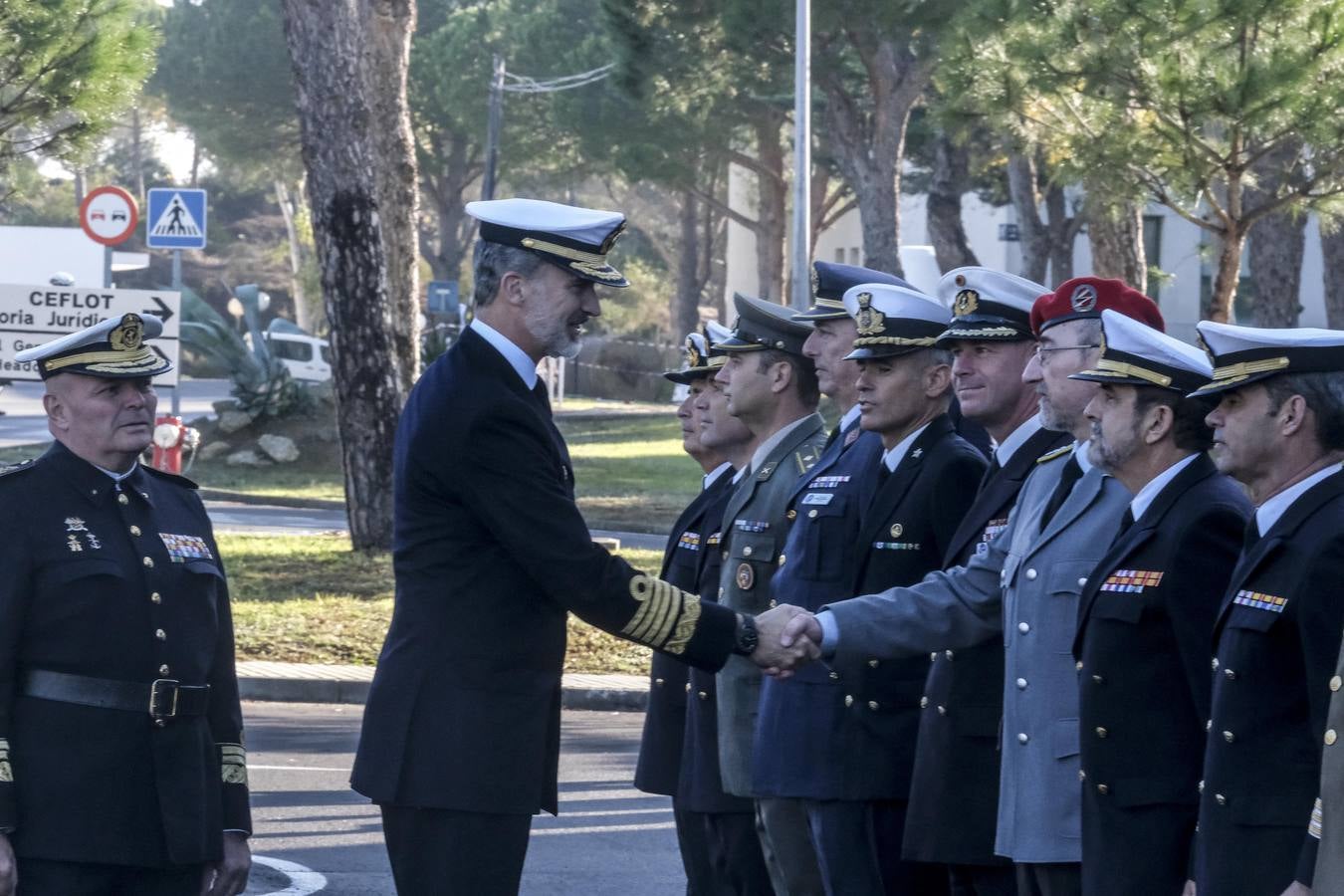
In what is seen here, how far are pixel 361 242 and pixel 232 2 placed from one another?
135 feet

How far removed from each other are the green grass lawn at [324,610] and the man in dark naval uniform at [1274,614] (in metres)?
8.19

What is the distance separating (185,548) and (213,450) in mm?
22907

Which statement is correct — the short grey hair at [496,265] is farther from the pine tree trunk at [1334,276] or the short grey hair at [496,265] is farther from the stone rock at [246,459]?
the pine tree trunk at [1334,276]

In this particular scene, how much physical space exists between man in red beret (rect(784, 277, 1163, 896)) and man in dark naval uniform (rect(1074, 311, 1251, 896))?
0.66ft

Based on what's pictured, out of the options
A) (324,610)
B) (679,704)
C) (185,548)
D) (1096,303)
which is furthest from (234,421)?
(1096,303)

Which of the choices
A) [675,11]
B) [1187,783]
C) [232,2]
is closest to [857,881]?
[1187,783]

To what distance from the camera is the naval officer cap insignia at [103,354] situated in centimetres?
462

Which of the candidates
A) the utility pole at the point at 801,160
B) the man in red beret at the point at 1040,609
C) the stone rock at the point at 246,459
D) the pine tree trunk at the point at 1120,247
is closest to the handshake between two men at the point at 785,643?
the man in red beret at the point at 1040,609

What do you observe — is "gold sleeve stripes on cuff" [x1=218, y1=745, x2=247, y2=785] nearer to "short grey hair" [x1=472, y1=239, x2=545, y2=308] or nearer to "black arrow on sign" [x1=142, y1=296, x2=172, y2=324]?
"short grey hair" [x1=472, y1=239, x2=545, y2=308]

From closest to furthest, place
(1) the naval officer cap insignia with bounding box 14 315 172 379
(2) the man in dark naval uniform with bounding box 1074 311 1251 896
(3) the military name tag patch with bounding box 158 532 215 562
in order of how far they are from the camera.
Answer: (2) the man in dark naval uniform with bounding box 1074 311 1251 896, (1) the naval officer cap insignia with bounding box 14 315 172 379, (3) the military name tag patch with bounding box 158 532 215 562

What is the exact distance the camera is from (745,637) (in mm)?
4895

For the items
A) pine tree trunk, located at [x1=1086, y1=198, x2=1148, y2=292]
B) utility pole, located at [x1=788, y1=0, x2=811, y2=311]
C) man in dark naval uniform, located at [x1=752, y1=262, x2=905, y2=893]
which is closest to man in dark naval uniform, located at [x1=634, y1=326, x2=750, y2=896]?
man in dark naval uniform, located at [x1=752, y1=262, x2=905, y2=893]

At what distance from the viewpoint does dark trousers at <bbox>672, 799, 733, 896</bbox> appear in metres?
6.03

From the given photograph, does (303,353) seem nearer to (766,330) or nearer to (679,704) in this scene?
(679,704)
